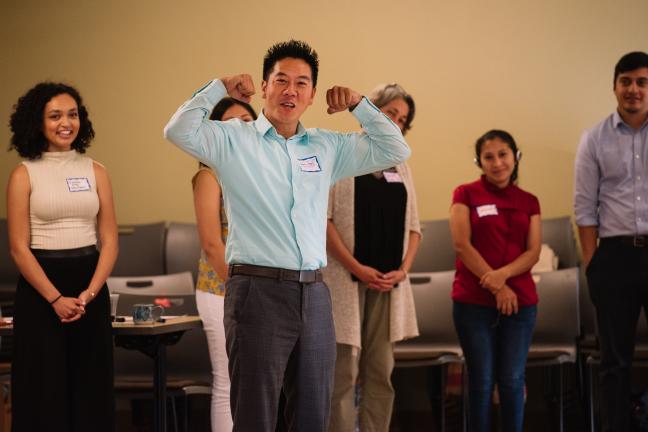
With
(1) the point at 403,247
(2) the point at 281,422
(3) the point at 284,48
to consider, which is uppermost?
(3) the point at 284,48

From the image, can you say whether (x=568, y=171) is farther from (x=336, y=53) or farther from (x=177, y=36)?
(x=177, y=36)

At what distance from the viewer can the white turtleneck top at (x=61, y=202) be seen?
304 centimetres

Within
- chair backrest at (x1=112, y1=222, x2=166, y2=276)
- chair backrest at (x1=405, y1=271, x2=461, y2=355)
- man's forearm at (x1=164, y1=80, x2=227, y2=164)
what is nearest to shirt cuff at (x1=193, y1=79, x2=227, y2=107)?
man's forearm at (x1=164, y1=80, x2=227, y2=164)

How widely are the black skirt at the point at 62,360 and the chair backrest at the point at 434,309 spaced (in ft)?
7.14

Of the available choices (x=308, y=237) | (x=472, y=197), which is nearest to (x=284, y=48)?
(x=308, y=237)

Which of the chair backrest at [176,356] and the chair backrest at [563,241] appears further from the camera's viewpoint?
the chair backrest at [563,241]

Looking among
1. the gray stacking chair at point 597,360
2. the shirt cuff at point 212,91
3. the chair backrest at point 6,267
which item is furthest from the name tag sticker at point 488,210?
the chair backrest at point 6,267

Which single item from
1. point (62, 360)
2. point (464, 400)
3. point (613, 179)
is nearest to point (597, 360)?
point (464, 400)

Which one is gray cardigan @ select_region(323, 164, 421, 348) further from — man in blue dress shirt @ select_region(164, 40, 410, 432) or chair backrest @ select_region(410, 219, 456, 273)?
chair backrest @ select_region(410, 219, 456, 273)

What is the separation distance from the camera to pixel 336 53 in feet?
18.6

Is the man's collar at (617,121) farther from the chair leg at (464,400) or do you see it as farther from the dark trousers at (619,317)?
the chair leg at (464,400)

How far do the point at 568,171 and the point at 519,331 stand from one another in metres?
2.32

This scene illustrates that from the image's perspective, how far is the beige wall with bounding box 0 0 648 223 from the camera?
545 cm

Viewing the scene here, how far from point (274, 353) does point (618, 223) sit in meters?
1.84
